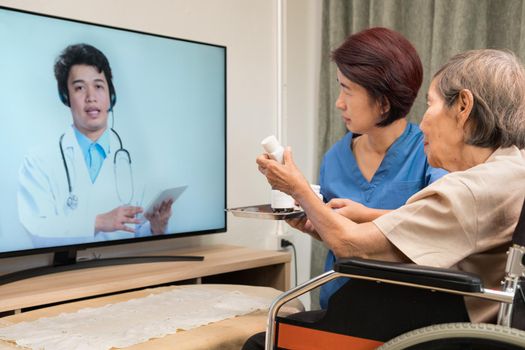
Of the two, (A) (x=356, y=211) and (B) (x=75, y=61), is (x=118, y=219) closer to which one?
(B) (x=75, y=61)

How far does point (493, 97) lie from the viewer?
3.67 feet

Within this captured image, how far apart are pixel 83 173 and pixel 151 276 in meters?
0.42

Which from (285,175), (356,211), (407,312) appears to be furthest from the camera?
(356,211)

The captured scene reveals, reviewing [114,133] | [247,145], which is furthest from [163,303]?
[247,145]

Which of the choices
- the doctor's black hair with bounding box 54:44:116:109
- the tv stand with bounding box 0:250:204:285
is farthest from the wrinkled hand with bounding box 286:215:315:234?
the doctor's black hair with bounding box 54:44:116:109

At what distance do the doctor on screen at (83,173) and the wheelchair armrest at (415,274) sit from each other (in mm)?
1181

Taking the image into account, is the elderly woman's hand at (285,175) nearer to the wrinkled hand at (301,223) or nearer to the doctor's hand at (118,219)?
Answer: the wrinkled hand at (301,223)

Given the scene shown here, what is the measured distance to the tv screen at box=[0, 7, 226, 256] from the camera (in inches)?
69.1

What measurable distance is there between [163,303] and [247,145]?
4.01 ft

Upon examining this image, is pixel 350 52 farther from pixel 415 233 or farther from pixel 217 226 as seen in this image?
pixel 217 226

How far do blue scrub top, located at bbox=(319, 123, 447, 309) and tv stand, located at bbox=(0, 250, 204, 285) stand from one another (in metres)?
0.64

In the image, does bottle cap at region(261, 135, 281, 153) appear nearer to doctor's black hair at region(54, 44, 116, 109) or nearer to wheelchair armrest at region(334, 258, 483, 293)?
wheelchair armrest at region(334, 258, 483, 293)

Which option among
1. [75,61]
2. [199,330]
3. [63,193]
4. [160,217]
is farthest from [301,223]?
[75,61]

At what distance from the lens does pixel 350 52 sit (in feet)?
5.53
